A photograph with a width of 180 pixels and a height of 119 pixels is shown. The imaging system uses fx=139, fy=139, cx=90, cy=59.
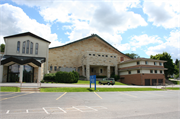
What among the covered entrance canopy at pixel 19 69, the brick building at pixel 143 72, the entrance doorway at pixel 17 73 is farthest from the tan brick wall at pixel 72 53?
the entrance doorway at pixel 17 73

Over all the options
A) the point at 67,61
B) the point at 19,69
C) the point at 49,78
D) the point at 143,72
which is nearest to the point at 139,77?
the point at 143,72

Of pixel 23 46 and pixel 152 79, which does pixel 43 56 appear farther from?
pixel 152 79

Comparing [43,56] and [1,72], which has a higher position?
[43,56]

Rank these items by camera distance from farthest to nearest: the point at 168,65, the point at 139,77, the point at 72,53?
the point at 168,65
the point at 72,53
the point at 139,77

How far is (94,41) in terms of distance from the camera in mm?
52125

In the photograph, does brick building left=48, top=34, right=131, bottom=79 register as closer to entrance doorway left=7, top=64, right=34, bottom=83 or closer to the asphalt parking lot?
entrance doorway left=7, top=64, right=34, bottom=83

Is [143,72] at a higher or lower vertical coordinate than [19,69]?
lower

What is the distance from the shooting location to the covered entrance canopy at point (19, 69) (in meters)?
27.9

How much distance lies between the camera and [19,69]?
31.2m

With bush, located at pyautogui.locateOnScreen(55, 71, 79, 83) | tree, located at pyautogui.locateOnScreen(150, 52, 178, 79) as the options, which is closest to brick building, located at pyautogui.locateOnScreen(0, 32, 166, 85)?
bush, located at pyautogui.locateOnScreen(55, 71, 79, 83)

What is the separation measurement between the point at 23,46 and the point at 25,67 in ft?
17.5

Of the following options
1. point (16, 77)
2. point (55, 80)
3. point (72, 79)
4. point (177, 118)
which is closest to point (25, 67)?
point (16, 77)

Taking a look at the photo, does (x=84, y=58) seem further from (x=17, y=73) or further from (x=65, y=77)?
(x=17, y=73)

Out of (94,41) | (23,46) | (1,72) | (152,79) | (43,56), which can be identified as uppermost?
(94,41)
